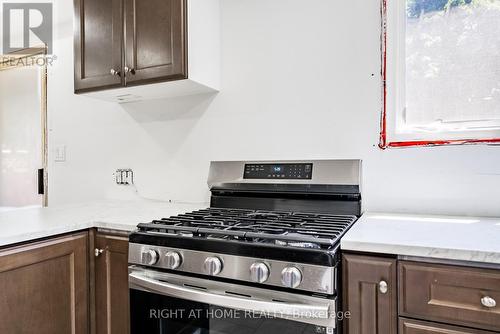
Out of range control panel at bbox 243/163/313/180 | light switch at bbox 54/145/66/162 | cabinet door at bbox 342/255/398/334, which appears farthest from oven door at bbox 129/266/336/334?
light switch at bbox 54/145/66/162

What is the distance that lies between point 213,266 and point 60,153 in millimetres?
1900

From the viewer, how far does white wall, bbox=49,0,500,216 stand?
1442 mm

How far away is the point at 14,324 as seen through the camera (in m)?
1.20

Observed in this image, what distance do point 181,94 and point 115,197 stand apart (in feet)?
2.83

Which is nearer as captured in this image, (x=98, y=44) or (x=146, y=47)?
(x=146, y=47)

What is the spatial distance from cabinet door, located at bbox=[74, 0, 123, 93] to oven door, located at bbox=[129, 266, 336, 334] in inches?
41.3

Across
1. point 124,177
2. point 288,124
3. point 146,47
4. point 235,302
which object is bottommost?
point 235,302

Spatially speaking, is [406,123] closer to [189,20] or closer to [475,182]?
[475,182]

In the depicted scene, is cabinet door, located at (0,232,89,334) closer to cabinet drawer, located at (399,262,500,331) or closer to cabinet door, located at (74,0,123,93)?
cabinet door, located at (74,0,123,93)

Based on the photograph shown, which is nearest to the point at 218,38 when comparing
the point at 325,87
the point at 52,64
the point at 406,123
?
the point at 325,87

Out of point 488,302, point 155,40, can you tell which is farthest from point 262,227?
point 155,40

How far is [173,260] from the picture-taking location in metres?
1.14

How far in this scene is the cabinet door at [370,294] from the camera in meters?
0.96

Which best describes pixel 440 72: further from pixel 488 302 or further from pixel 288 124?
pixel 488 302
